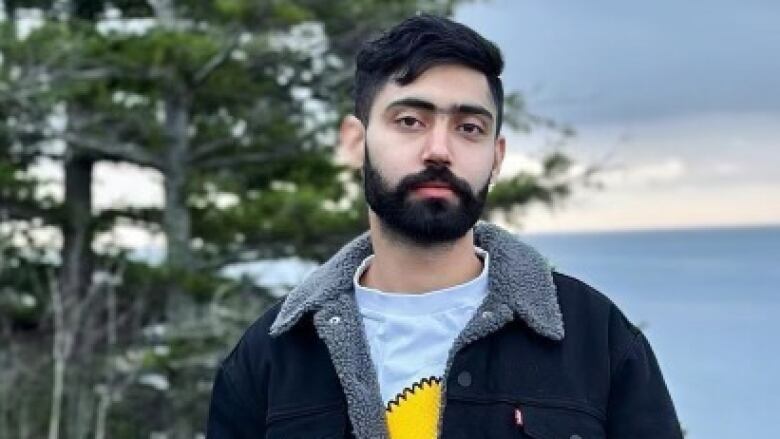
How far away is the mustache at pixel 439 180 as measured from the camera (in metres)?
1.52

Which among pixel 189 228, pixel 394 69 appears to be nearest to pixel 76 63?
pixel 189 228

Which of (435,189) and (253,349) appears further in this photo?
(253,349)

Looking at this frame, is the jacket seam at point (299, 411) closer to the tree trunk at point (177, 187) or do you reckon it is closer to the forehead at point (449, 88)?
the forehead at point (449, 88)

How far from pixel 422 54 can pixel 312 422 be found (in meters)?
0.47

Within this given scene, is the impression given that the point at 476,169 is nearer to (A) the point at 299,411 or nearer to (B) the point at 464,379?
(B) the point at 464,379

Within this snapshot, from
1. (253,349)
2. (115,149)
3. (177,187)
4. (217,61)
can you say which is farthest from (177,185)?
(253,349)

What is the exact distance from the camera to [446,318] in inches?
61.7

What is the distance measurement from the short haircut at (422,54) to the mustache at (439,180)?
11 centimetres

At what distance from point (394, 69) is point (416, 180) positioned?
145 mm

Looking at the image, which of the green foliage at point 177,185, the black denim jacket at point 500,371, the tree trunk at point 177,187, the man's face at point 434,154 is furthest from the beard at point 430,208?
the tree trunk at point 177,187

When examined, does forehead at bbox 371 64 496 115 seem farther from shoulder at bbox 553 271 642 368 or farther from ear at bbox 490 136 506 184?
shoulder at bbox 553 271 642 368

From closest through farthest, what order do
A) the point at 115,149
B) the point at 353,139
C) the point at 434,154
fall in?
the point at 434,154 < the point at 353,139 < the point at 115,149

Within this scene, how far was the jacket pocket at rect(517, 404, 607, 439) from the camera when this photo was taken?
151 cm

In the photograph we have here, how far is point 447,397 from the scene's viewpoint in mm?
1523
